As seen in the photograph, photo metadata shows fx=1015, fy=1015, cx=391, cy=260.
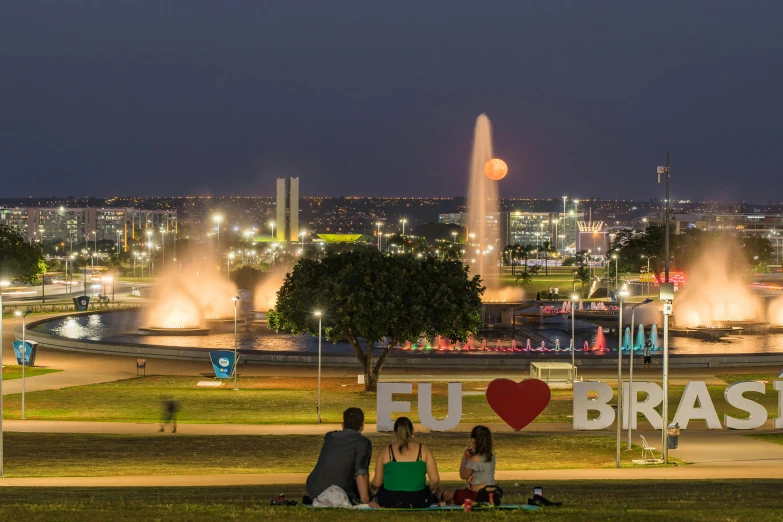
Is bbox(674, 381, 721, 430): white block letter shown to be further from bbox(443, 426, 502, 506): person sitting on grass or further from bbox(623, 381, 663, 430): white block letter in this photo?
bbox(443, 426, 502, 506): person sitting on grass

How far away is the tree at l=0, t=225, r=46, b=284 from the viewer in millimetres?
86750

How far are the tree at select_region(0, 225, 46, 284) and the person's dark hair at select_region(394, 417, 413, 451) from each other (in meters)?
79.8

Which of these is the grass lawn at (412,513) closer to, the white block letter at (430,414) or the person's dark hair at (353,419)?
the person's dark hair at (353,419)

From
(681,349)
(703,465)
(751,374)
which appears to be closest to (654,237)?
(681,349)

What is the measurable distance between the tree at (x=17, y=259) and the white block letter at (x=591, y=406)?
68301 mm

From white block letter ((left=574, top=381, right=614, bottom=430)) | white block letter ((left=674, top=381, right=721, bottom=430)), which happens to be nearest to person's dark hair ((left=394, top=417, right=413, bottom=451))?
white block letter ((left=674, top=381, right=721, bottom=430))

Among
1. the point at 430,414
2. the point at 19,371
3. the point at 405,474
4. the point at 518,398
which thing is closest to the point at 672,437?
the point at 518,398

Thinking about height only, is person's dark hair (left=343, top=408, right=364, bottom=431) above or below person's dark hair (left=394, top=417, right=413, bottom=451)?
above

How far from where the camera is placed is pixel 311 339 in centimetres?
6462

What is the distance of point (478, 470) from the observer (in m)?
13.9

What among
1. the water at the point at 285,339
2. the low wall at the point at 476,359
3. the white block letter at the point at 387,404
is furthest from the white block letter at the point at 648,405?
the water at the point at 285,339

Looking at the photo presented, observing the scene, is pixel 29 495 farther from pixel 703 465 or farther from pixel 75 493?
pixel 703 465

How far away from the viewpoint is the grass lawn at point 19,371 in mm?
Answer: 45188

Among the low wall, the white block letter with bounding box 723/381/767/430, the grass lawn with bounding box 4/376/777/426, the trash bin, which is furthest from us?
the low wall
